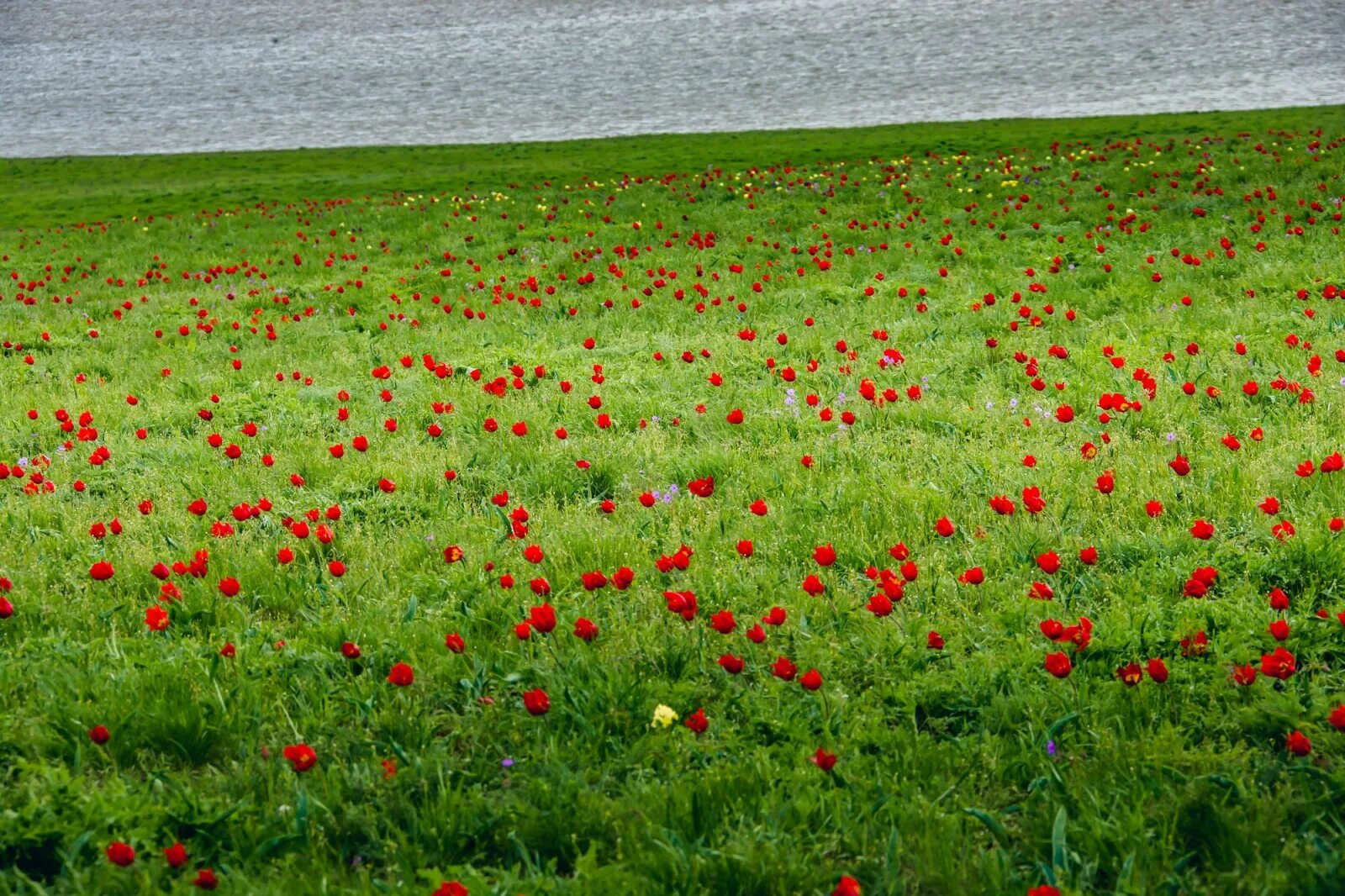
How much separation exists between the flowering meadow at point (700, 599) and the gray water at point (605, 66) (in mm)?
27356

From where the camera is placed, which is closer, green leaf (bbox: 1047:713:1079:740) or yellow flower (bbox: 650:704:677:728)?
green leaf (bbox: 1047:713:1079:740)

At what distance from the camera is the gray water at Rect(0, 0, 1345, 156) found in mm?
34531

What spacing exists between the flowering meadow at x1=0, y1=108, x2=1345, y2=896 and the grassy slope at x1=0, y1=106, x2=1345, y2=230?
14259mm

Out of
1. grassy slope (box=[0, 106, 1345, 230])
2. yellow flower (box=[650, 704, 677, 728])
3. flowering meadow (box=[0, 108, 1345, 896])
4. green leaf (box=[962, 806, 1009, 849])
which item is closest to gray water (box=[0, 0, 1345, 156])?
grassy slope (box=[0, 106, 1345, 230])

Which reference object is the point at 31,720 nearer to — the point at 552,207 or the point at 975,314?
the point at 975,314

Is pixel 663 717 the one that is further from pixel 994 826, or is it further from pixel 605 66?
pixel 605 66

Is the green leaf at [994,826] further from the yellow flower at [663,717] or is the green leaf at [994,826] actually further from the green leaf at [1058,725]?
the yellow flower at [663,717]

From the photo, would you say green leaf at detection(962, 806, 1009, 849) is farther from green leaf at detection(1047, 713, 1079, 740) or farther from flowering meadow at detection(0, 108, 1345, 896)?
green leaf at detection(1047, 713, 1079, 740)

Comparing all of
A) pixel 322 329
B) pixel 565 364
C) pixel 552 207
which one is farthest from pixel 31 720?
pixel 552 207

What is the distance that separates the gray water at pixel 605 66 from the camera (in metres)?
34.5

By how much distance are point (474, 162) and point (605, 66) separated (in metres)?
15.6

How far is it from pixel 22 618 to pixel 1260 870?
4.44 metres

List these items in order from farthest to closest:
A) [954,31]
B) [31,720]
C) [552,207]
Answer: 1. [954,31]
2. [552,207]
3. [31,720]

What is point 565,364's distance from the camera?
26.9ft
